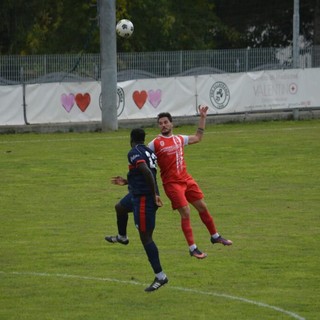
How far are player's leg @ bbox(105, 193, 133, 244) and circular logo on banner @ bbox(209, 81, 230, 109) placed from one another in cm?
2321

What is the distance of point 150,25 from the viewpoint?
164ft

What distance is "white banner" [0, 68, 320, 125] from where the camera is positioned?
114 ft

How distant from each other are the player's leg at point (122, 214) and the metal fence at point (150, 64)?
2005 cm

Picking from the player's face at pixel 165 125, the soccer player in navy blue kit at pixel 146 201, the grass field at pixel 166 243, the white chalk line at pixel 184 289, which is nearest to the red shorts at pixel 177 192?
the player's face at pixel 165 125

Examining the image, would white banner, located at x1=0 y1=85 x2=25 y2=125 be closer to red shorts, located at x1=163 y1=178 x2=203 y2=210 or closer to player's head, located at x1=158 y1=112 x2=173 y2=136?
red shorts, located at x1=163 y1=178 x2=203 y2=210

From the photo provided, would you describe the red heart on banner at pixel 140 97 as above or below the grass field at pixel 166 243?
above

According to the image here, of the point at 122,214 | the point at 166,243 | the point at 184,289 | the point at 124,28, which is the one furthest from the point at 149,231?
the point at 124,28

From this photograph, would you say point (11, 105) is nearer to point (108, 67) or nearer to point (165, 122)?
point (108, 67)

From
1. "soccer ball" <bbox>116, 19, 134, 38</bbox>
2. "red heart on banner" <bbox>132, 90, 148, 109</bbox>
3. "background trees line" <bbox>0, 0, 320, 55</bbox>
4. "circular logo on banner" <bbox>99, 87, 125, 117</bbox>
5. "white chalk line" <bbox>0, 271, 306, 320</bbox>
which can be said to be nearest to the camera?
"white chalk line" <bbox>0, 271, 306, 320</bbox>

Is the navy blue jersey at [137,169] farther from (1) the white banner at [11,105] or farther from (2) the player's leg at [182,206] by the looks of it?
(1) the white banner at [11,105]

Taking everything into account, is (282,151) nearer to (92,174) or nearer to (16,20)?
(92,174)

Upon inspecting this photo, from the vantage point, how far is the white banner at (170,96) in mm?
34750

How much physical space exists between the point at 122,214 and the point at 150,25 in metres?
36.2

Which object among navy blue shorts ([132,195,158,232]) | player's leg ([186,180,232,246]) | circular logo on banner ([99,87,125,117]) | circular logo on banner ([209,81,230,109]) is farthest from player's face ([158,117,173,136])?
circular logo on banner ([209,81,230,109])
